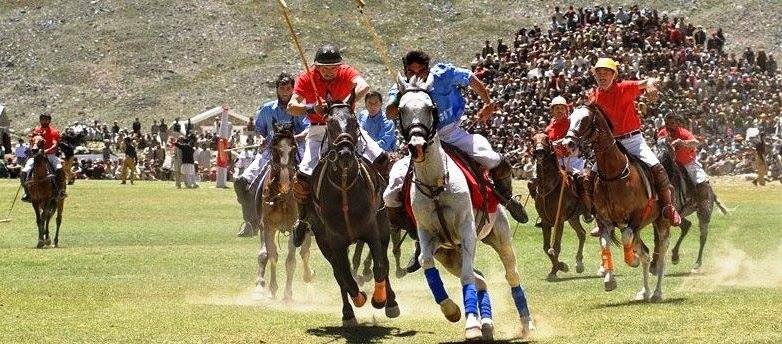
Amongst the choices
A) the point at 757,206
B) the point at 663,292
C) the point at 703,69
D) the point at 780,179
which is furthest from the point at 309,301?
the point at 703,69

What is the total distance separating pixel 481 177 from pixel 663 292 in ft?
17.4

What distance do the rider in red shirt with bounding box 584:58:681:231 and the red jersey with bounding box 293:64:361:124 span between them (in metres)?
3.28

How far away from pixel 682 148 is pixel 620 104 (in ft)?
14.3

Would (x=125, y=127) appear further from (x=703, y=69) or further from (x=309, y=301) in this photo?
(x=309, y=301)

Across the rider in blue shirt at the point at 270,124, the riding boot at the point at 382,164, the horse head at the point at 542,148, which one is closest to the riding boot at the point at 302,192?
the riding boot at the point at 382,164

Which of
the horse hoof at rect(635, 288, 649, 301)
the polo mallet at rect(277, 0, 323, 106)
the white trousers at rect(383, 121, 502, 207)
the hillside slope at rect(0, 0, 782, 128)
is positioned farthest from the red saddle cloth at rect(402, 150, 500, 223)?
the hillside slope at rect(0, 0, 782, 128)

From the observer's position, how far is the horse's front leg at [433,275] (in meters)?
14.8

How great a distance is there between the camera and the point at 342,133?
1622 cm

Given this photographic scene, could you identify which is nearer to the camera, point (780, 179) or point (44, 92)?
point (780, 179)

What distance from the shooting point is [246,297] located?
824 inches

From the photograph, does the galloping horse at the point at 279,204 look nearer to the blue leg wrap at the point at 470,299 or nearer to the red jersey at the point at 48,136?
the blue leg wrap at the point at 470,299

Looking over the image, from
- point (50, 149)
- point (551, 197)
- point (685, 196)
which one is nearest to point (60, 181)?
point (50, 149)

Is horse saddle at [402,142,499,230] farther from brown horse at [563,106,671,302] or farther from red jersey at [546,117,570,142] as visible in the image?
red jersey at [546,117,570,142]

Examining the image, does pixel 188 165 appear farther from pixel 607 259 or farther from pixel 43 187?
pixel 607 259
